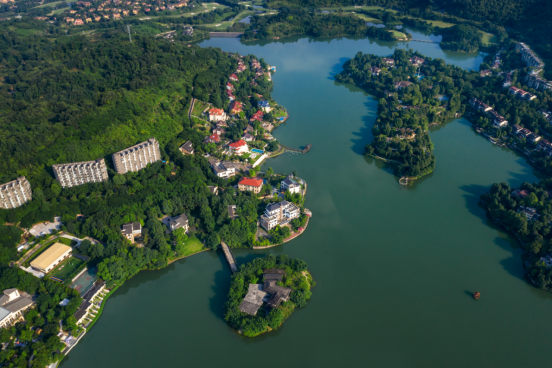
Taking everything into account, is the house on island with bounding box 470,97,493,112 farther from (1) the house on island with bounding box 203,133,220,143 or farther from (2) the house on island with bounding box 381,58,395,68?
(1) the house on island with bounding box 203,133,220,143

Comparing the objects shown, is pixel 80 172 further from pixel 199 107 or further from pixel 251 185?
pixel 199 107

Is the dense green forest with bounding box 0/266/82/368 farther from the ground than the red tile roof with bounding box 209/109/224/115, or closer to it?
closer to it

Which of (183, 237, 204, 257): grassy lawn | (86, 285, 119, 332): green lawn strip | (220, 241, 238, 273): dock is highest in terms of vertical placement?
(220, 241, 238, 273): dock

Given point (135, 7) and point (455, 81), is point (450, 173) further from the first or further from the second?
point (135, 7)

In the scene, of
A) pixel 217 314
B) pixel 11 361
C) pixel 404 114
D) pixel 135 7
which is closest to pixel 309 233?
pixel 217 314

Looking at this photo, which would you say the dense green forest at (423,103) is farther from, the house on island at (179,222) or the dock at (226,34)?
the dock at (226,34)

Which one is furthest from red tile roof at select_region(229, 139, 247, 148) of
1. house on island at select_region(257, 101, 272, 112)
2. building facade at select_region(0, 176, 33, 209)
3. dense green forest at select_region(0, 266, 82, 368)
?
dense green forest at select_region(0, 266, 82, 368)

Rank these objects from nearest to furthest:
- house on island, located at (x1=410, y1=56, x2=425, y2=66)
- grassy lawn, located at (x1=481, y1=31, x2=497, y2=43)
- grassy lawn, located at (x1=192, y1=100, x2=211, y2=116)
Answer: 1. grassy lawn, located at (x1=192, y1=100, x2=211, y2=116)
2. house on island, located at (x1=410, y1=56, x2=425, y2=66)
3. grassy lawn, located at (x1=481, y1=31, x2=497, y2=43)
